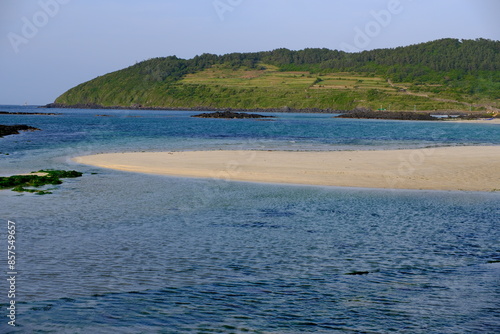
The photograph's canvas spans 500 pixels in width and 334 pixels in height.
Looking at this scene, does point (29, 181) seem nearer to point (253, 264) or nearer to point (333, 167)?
point (333, 167)

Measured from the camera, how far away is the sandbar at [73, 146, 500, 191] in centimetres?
2684

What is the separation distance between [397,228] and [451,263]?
387cm

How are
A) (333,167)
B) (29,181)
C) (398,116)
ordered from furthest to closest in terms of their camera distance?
(398,116), (333,167), (29,181)

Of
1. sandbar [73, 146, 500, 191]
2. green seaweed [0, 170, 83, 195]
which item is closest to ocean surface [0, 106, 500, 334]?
green seaweed [0, 170, 83, 195]

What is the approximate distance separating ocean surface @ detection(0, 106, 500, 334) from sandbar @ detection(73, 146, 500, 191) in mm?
4475

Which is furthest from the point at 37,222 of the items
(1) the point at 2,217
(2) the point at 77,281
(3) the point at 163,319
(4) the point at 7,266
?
(3) the point at 163,319

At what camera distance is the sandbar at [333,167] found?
2684 cm

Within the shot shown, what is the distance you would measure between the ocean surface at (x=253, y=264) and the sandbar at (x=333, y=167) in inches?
176

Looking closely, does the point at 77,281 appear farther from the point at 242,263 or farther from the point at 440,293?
the point at 440,293

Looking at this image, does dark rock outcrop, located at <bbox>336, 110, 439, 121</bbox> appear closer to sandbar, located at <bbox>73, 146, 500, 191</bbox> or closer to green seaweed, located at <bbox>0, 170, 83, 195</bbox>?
sandbar, located at <bbox>73, 146, 500, 191</bbox>

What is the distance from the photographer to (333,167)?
105ft

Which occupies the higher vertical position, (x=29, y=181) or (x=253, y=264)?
(x=29, y=181)

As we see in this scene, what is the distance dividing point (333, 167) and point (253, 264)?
20.3 m

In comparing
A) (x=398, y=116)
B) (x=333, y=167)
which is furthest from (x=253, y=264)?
(x=398, y=116)
